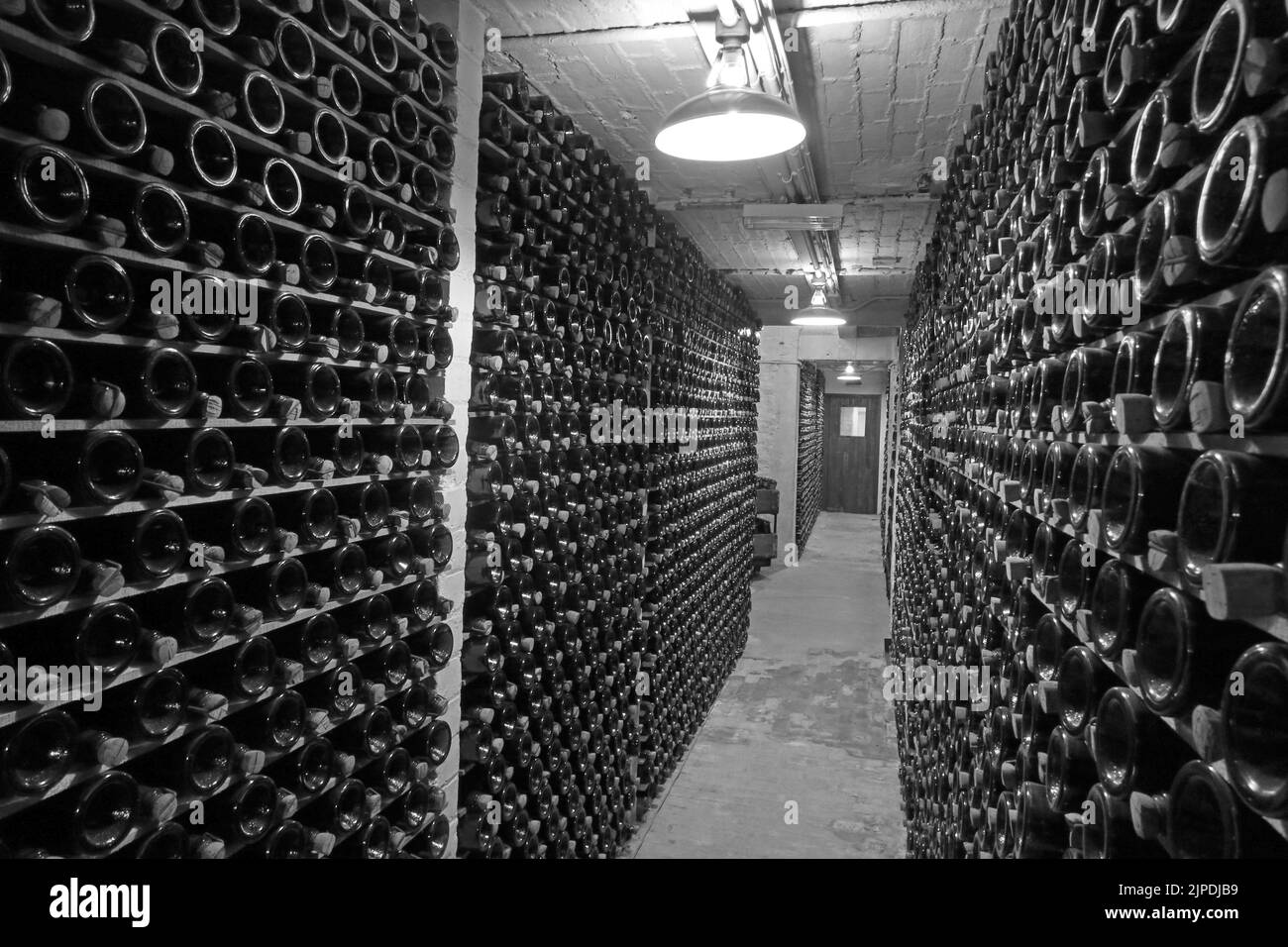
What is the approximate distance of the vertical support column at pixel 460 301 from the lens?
113 inches

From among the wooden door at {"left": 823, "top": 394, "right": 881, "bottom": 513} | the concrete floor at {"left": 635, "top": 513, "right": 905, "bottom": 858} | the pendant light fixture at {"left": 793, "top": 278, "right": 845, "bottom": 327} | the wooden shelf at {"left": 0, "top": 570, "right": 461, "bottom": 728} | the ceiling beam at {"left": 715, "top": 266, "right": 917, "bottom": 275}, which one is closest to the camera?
the wooden shelf at {"left": 0, "top": 570, "right": 461, "bottom": 728}

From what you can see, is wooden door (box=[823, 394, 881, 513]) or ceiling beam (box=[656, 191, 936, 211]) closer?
ceiling beam (box=[656, 191, 936, 211])

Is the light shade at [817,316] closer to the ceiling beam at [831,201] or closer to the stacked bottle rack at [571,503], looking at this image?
the stacked bottle rack at [571,503]

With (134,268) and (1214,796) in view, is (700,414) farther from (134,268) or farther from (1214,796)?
(1214,796)

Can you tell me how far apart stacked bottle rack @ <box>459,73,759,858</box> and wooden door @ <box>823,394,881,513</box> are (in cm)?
1410

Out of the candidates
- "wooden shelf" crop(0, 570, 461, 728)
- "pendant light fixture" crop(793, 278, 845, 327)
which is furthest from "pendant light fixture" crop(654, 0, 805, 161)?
"pendant light fixture" crop(793, 278, 845, 327)

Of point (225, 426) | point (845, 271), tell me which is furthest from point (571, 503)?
point (845, 271)

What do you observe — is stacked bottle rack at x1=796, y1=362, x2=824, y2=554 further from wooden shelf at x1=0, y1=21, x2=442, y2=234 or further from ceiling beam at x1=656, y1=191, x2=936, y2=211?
wooden shelf at x1=0, y1=21, x2=442, y2=234

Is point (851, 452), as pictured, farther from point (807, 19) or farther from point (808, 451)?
point (807, 19)

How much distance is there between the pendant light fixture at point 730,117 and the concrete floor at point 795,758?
3.62 meters

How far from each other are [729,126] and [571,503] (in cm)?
202

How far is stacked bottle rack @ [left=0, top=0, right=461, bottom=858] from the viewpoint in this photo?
1469 mm

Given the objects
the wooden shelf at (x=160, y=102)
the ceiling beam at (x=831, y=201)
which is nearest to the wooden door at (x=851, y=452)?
the ceiling beam at (x=831, y=201)

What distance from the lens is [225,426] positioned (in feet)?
6.11
